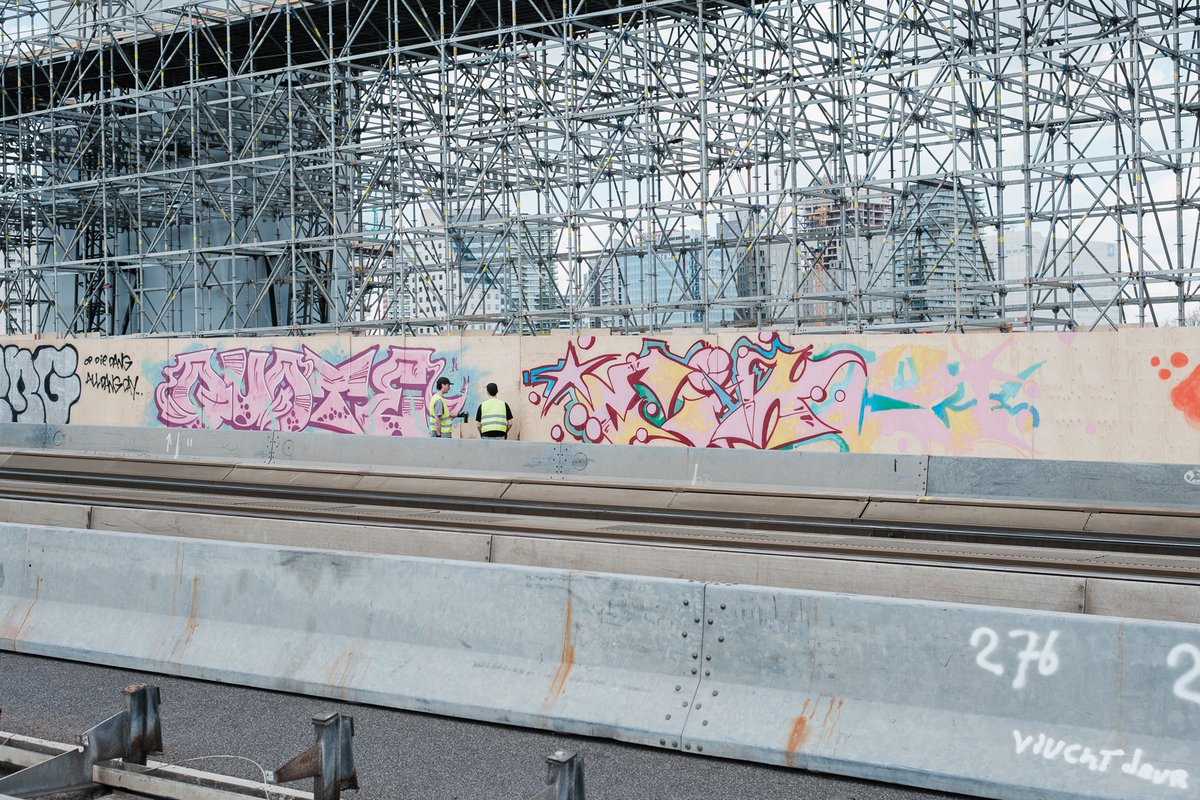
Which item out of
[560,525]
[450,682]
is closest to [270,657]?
[450,682]

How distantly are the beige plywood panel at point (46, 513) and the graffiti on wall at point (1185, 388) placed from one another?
1196 cm

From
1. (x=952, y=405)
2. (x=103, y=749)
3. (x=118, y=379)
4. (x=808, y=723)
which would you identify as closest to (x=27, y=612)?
(x=103, y=749)

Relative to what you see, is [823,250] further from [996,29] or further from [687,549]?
[687,549]

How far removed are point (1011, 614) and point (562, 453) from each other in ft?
38.5

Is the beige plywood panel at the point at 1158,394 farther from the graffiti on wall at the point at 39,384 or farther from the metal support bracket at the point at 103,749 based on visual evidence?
the graffiti on wall at the point at 39,384

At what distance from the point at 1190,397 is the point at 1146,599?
793 cm

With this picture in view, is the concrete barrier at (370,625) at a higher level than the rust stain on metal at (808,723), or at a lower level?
higher

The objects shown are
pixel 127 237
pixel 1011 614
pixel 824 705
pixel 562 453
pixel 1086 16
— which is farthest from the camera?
pixel 127 237

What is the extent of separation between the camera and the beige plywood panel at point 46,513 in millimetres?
12641

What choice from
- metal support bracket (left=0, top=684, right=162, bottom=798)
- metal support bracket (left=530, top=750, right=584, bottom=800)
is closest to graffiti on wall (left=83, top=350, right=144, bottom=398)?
metal support bracket (left=0, top=684, right=162, bottom=798)

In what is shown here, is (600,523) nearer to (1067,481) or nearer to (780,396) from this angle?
(1067,481)

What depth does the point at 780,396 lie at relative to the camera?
18.3 m

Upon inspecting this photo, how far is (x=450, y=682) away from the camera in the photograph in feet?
24.0

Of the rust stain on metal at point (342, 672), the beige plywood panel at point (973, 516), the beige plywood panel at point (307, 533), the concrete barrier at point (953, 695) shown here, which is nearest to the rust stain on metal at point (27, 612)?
the beige plywood panel at point (307, 533)
